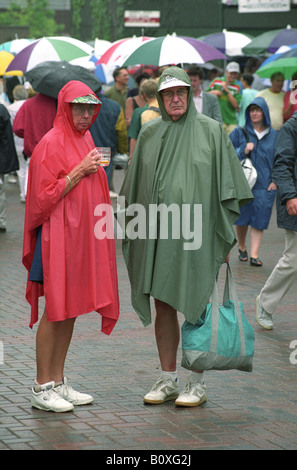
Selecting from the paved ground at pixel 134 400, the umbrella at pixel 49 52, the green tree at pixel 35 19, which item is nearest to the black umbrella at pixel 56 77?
the umbrella at pixel 49 52

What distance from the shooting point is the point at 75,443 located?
514 centimetres

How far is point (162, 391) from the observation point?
602 centimetres

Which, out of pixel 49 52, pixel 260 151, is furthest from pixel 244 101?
pixel 260 151

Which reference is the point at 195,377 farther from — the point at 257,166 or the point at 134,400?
the point at 257,166

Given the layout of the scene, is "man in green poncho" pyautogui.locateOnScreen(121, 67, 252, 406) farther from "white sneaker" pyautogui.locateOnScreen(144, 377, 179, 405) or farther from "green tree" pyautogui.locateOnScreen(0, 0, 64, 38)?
"green tree" pyautogui.locateOnScreen(0, 0, 64, 38)

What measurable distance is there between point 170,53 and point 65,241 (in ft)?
29.8

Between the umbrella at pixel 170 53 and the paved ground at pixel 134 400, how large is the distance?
6181 millimetres

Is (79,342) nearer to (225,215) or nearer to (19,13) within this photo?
(225,215)

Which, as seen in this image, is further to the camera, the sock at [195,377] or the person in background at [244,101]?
the person in background at [244,101]

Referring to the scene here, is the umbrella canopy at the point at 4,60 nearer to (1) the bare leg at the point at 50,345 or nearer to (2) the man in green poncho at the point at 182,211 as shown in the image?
(2) the man in green poncho at the point at 182,211

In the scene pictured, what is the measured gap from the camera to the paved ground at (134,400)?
5.21m
